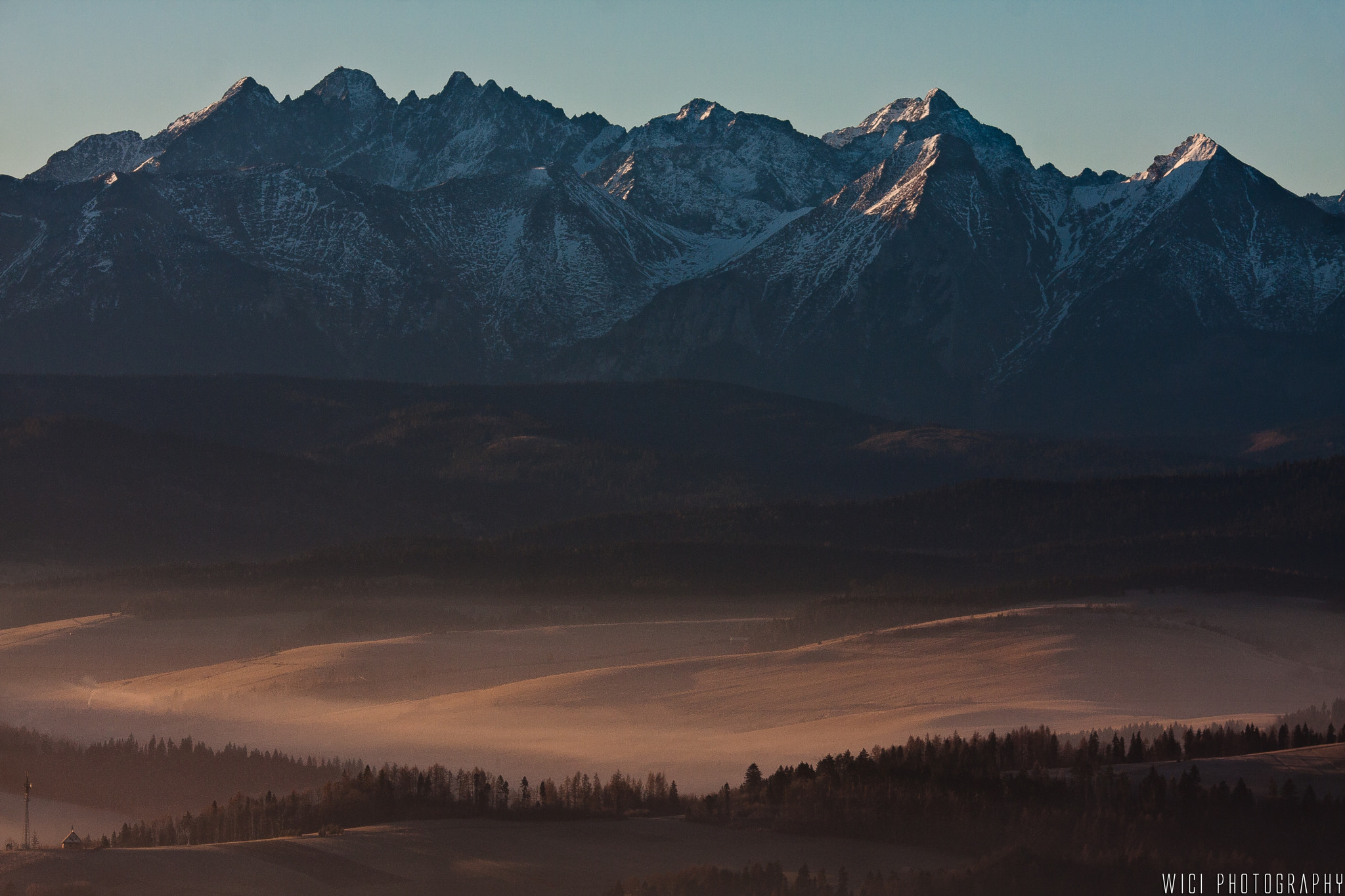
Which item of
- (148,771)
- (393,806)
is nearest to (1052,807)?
(393,806)

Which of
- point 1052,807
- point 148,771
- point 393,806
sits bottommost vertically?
point 1052,807

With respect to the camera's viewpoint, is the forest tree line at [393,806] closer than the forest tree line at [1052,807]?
No

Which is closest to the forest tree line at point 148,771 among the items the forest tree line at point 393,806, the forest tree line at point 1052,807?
the forest tree line at point 393,806

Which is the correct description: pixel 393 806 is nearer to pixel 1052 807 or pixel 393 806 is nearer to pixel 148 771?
pixel 1052 807

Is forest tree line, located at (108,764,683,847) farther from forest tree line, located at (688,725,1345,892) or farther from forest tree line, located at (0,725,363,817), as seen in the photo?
forest tree line, located at (0,725,363,817)

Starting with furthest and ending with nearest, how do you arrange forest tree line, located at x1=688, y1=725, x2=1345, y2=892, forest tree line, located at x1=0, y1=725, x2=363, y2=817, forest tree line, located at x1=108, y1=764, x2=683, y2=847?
1. forest tree line, located at x1=0, y1=725, x2=363, y2=817
2. forest tree line, located at x1=108, y1=764, x2=683, y2=847
3. forest tree line, located at x1=688, y1=725, x2=1345, y2=892

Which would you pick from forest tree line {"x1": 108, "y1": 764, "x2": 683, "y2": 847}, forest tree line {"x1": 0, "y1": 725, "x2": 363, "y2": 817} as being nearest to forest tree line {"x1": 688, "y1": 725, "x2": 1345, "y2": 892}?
forest tree line {"x1": 108, "y1": 764, "x2": 683, "y2": 847}

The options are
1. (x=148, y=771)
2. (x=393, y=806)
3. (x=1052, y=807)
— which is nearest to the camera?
(x=1052, y=807)

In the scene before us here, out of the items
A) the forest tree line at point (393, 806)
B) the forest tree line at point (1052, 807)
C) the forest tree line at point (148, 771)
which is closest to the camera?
the forest tree line at point (1052, 807)

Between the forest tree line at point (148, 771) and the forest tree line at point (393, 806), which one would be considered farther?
the forest tree line at point (148, 771)

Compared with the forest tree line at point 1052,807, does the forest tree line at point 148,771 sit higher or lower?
higher

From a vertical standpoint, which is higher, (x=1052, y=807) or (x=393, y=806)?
(x=393, y=806)

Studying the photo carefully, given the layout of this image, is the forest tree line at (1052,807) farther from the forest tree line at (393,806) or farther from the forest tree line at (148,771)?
the forest tree line at (148,771)

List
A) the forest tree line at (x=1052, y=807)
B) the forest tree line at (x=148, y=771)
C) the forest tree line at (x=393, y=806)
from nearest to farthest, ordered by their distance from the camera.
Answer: the forest tree line at (x=1052, y=807) → the forest tree line at (x=393, y=806) → the forest tree line at (x=148, y=771)
